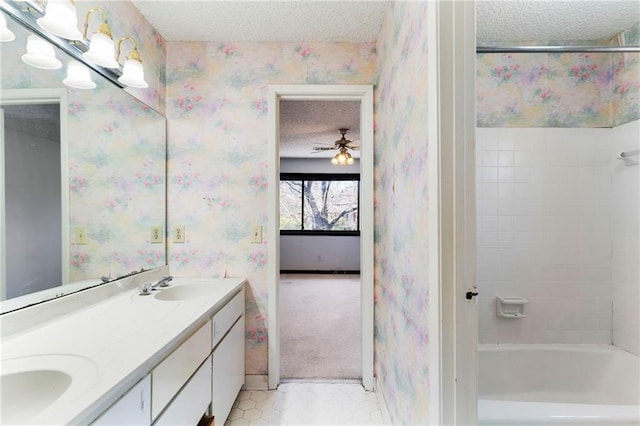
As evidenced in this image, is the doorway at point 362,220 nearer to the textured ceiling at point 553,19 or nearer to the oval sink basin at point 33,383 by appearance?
the textured ceiling at point 553,19

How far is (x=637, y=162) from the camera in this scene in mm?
1527

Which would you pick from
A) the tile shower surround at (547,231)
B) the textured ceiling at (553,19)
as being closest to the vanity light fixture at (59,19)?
the textured ceiling at (553,19)

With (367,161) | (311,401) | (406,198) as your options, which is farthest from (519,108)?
(311,401)

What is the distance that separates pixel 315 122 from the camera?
3.55m

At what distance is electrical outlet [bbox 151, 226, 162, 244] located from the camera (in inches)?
67.0

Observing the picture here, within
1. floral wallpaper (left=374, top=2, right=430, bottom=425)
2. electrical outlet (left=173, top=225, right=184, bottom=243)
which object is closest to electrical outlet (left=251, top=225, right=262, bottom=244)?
electrical outlet (left=173, top=225, right=184, bottom=243)

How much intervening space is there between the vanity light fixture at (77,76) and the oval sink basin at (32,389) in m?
1.13

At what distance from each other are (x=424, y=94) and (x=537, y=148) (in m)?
1.29

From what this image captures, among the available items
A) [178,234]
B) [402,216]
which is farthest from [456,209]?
[178,234]

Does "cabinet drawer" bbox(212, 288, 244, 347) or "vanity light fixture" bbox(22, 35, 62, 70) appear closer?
"vanity light fixture" bbox(22, 35, 62, 70)

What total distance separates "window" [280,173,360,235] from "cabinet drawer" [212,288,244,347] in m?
3.92

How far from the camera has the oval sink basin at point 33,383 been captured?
67 cm

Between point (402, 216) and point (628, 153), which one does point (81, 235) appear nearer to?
point (402, 216)

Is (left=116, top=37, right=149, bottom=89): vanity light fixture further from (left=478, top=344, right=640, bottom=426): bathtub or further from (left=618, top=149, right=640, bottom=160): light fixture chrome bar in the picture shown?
(left=618, top=149, right=640, bottom=160): light fixture chrome bar
